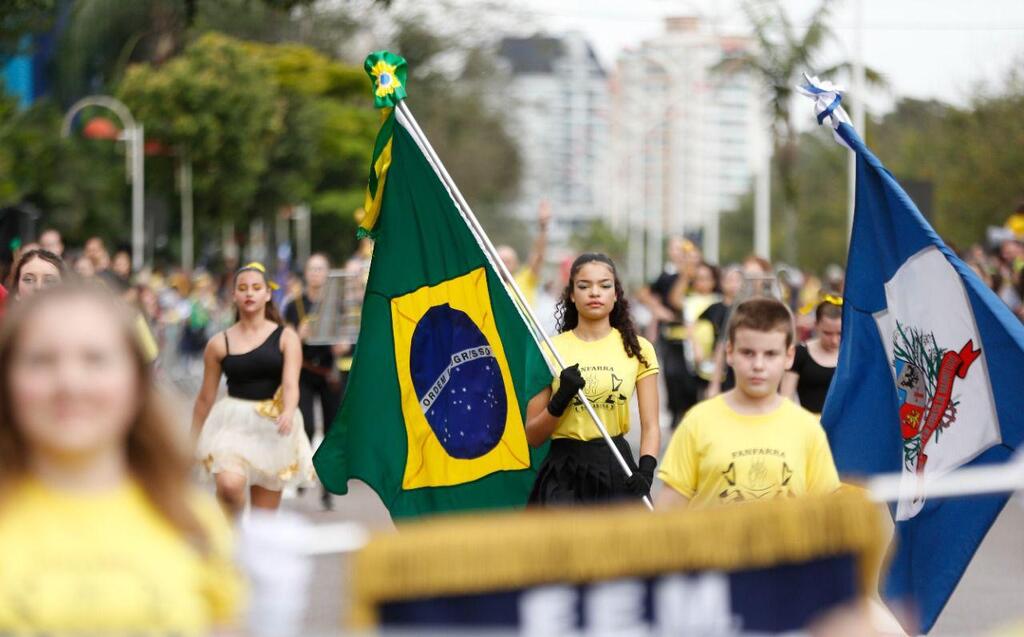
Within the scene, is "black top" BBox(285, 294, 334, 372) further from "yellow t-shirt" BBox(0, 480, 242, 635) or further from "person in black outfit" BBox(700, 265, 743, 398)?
"yellow t-shirt" BBox(0, 480, 242, 635)

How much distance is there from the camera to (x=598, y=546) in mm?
2561

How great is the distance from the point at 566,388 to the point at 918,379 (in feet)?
4.42

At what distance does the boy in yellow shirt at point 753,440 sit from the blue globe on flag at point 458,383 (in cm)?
197

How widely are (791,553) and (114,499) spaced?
1.10 metres

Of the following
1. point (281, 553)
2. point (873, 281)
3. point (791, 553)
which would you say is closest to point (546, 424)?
point (873, 281)

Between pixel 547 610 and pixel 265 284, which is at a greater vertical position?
pixel 265 284

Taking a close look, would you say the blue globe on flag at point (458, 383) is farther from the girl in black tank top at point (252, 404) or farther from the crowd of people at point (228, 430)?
the girl in black tank top at point (252, 404)

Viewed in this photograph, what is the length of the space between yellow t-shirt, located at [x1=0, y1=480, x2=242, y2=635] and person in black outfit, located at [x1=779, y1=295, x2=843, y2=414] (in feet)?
20.9

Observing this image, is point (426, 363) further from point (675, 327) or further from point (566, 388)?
point (675, 327)

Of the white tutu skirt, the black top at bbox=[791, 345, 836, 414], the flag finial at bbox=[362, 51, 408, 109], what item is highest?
the flag finial at bbox=[362, 51, 408, 109]

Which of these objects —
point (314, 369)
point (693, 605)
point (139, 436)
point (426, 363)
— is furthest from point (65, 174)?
point (693, 605)

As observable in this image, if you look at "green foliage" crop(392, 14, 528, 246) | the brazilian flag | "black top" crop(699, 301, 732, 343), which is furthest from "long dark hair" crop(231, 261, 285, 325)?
"green foliage" crop(392, 14, 528, 246)

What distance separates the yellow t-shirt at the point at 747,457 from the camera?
17.2ft

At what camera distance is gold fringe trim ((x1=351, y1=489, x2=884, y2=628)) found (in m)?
2.45
